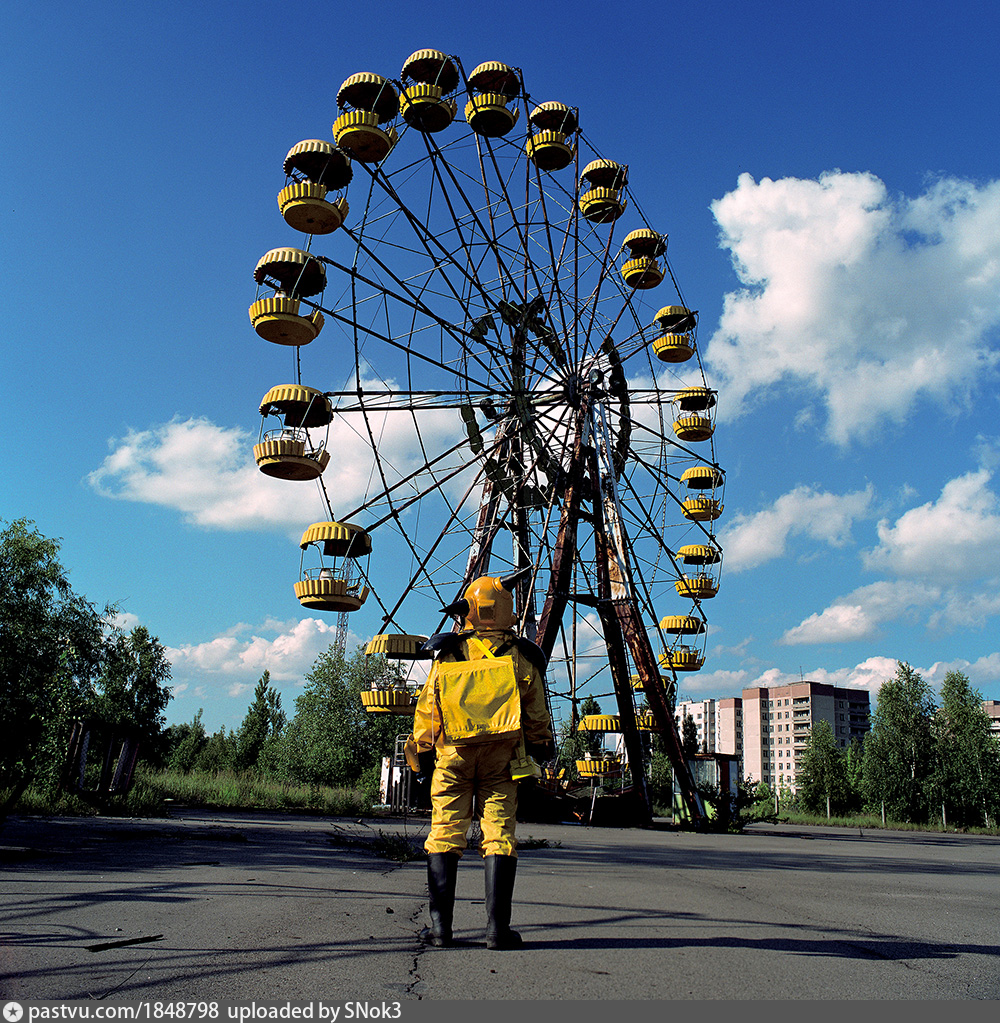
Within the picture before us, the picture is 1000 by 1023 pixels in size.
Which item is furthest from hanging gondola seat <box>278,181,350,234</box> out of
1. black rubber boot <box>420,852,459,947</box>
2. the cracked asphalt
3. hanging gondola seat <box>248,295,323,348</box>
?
black rubber boot <box>420,852,459,947</box>

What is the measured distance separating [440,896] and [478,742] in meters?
0.74

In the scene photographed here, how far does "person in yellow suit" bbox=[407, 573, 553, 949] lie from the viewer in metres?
3.94

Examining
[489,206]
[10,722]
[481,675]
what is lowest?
[10,722]

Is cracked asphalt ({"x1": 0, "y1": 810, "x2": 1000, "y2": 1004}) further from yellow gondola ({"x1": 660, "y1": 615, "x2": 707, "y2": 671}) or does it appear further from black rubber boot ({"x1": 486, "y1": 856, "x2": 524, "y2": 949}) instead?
yellow gondola ({"x1": 660, "y1": 615, "x2": 707, "y2": 671})

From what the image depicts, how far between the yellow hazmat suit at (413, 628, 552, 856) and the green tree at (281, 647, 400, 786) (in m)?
37.6

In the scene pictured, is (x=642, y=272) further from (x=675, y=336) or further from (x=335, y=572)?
(x=335, y=572)

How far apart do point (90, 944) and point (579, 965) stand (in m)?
2.03

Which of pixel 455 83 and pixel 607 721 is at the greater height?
pixel 455 83

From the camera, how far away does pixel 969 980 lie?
10.9ft

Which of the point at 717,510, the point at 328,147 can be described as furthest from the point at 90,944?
the point at 717,510

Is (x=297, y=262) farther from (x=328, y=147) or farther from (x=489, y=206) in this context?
(x=489, y=206)

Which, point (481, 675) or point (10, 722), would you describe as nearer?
point (481, 675)

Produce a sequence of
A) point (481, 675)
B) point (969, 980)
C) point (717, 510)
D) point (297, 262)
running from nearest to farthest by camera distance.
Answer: point (969, 980) → point (481, 675) → point (297, 262) → point (717, 510)

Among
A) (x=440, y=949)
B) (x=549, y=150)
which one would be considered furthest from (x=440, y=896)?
(x=549, y=150)
